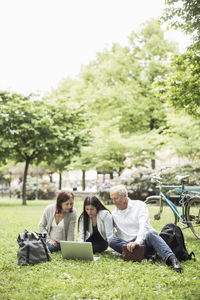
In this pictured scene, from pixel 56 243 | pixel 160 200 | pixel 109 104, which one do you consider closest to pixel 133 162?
pixel 109 104

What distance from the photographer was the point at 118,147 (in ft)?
69.4

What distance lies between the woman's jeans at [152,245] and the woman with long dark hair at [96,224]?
0.19 meters

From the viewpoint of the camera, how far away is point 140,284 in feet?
13.9

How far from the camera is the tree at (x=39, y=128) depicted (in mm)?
17125

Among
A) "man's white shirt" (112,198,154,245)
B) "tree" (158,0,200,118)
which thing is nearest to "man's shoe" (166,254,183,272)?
"man's white shirt" (112,198,154,245)

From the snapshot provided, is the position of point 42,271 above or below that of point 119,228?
below

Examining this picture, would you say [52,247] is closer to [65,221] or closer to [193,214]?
[65,221]

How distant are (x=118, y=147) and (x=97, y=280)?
16895 millimetres

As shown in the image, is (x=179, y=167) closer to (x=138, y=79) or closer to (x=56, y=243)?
(x=138, y=79)

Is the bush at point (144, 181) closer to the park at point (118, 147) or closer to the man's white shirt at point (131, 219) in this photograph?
the park at point (118, 147)

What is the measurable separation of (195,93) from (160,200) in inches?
191

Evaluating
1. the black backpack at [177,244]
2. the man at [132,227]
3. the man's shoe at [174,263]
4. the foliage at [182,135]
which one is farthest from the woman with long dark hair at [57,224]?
the foliage at [182,135]

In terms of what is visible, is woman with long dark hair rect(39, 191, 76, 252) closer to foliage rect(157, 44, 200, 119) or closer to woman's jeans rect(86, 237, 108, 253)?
woman's jeans rect(86, 237, 108, 253)

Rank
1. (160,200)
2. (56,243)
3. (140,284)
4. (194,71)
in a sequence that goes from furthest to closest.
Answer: (194,71) < (160,200) < (56,243) < (140,284)
